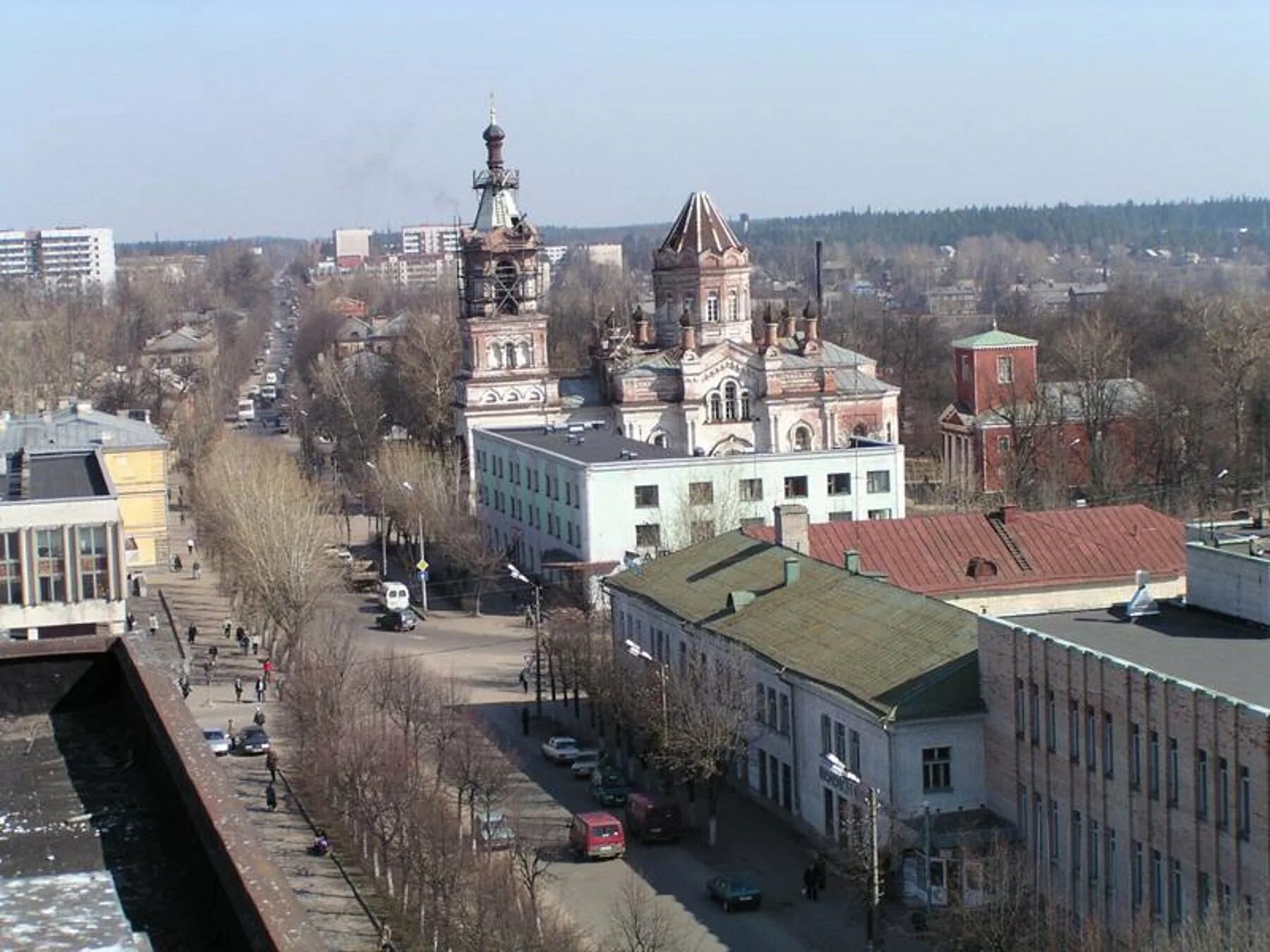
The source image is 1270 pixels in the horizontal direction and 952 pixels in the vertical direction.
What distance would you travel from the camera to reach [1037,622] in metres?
25.7

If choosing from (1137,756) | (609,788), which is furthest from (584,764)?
(1137,756)

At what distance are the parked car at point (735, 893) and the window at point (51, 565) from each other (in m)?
17.9

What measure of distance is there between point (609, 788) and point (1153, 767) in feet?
35.9

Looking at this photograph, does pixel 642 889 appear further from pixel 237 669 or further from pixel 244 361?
pixel 244 361

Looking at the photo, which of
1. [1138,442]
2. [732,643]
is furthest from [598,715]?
[1138,442]

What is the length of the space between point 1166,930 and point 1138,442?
41559 mm

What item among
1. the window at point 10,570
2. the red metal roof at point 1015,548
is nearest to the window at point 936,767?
the red metal roof at point 1015,548

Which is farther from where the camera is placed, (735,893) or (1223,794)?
(735,893)

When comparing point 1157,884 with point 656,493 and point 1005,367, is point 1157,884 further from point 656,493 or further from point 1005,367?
point 1005,367

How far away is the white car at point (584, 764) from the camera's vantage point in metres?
32.8

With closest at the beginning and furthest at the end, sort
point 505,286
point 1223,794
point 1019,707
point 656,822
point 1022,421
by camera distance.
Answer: point 1223,794, point 1019,707, point 656,822, point 1022,421, point 505,286

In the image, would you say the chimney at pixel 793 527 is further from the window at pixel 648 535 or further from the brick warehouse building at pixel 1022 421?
the brick warehouse building at pixel 1022 421

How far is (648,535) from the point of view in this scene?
163 feet

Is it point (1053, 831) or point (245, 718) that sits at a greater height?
point (1053, 831)
